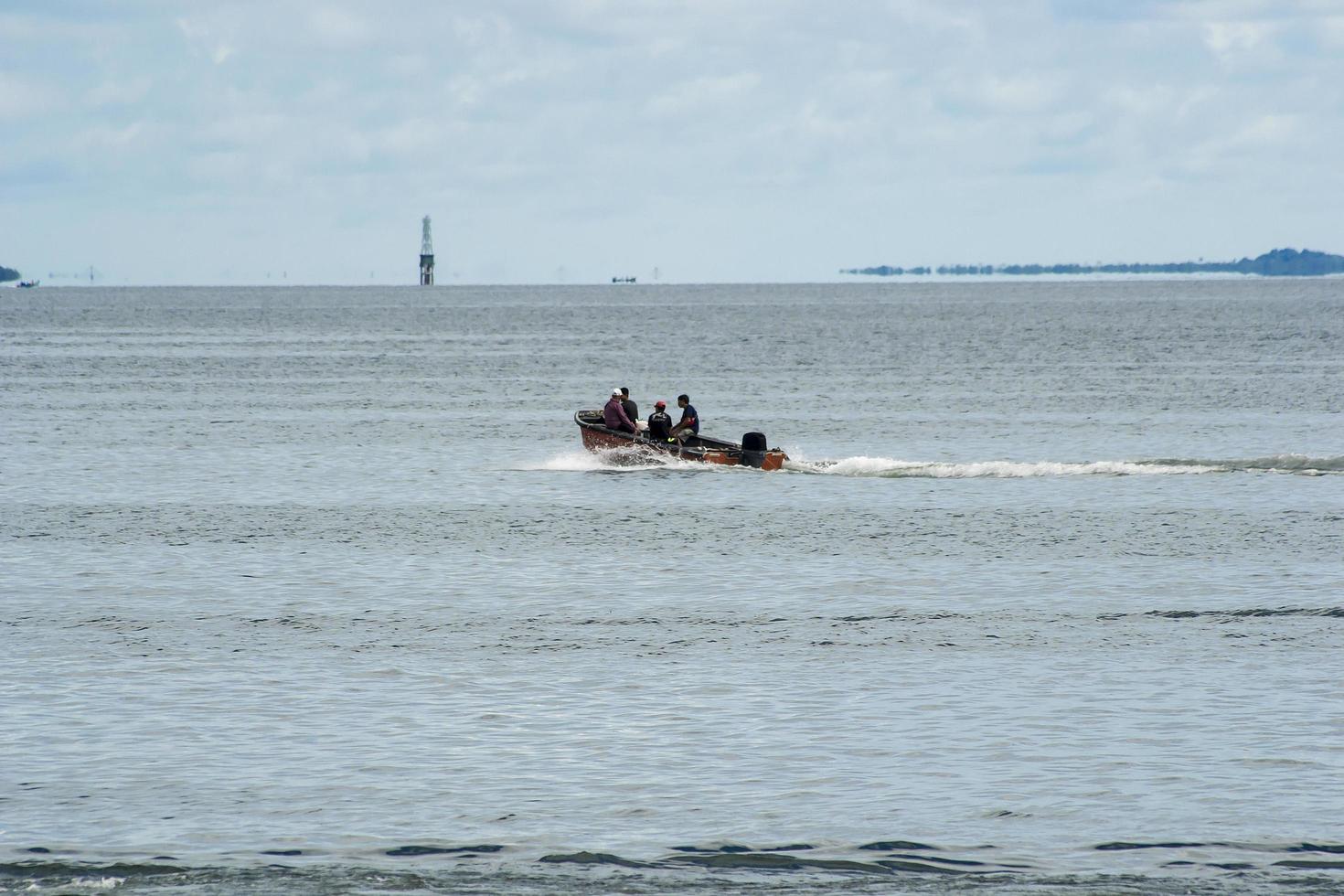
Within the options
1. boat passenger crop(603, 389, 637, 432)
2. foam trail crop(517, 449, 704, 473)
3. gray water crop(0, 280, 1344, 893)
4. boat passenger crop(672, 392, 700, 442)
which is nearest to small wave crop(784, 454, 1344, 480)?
gray water crop(0, 280, 1344, 893)

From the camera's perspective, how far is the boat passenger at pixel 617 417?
44.4 metres

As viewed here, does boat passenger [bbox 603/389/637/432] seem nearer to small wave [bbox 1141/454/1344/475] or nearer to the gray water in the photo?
the gray water

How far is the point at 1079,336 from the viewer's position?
443 ft

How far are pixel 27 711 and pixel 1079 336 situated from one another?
4829 inches

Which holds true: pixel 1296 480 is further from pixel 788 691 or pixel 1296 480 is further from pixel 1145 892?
pixel 1145 892

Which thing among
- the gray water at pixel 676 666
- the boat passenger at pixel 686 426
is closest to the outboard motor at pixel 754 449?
the gray water at pixel 676 666

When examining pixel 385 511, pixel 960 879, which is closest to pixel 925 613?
→ pixel 960 879

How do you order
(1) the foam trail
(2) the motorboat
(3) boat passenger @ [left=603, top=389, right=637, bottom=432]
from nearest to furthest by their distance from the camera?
(2) the motorboat
(3) boat passenger @ [left=603, top=389, right=637, bottom=432]
(1) the foam trail

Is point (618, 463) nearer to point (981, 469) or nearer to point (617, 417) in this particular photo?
point (617, 417)

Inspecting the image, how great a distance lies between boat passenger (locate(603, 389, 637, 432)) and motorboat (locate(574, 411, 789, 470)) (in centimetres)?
13

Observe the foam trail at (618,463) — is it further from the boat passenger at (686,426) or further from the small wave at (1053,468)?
the small wave at (1053,468)

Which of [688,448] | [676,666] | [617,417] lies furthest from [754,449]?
[676,666]

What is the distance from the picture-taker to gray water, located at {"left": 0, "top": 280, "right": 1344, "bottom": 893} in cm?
1503

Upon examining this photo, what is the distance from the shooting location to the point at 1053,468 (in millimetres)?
43312
